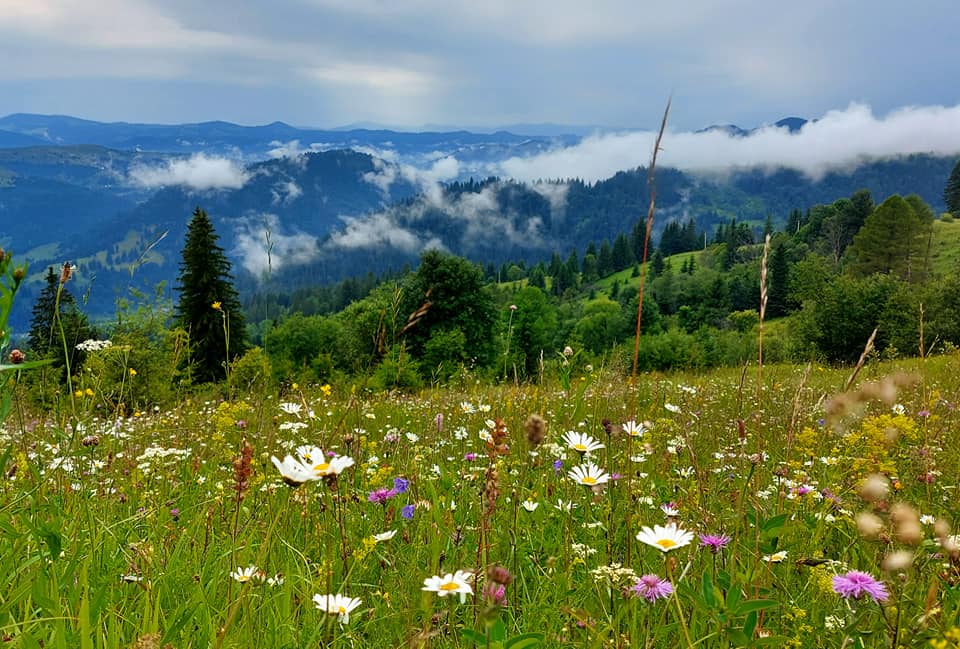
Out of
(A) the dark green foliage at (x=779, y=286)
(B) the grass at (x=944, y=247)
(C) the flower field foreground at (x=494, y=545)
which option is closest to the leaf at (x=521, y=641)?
(C) the flower field foreground at (x=494, y=545)

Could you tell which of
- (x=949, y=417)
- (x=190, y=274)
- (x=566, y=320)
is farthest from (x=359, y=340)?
(x=566, y=320)

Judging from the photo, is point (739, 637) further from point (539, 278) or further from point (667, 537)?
point (539, 278)

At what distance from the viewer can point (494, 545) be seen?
2.30 m

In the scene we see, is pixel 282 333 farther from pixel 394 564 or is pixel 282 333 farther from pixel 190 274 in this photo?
pixel 394 564

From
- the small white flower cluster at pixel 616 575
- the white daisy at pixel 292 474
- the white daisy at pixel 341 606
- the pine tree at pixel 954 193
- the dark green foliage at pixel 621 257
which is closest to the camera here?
the white daisy at pixel 292 474

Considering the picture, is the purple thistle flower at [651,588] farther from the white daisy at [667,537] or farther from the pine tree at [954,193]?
the pine tree at [954,193]

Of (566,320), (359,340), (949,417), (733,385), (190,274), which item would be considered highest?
(949,417)

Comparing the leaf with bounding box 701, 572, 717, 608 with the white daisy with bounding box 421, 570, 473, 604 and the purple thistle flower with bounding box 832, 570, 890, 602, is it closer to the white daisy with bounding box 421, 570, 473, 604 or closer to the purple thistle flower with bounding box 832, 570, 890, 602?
the purple thistle flower with bounding box 832, 570, 890, 602

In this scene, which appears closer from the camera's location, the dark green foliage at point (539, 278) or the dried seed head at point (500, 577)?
the dried seed head at point (500, 577)

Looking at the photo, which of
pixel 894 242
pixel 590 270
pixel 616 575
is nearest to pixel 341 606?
pixel 616 575

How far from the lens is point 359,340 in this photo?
49.8 meters

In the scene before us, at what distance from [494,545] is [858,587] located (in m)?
1.24

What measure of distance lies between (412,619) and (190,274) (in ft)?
150

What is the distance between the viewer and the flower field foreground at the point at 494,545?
4.98 feet
